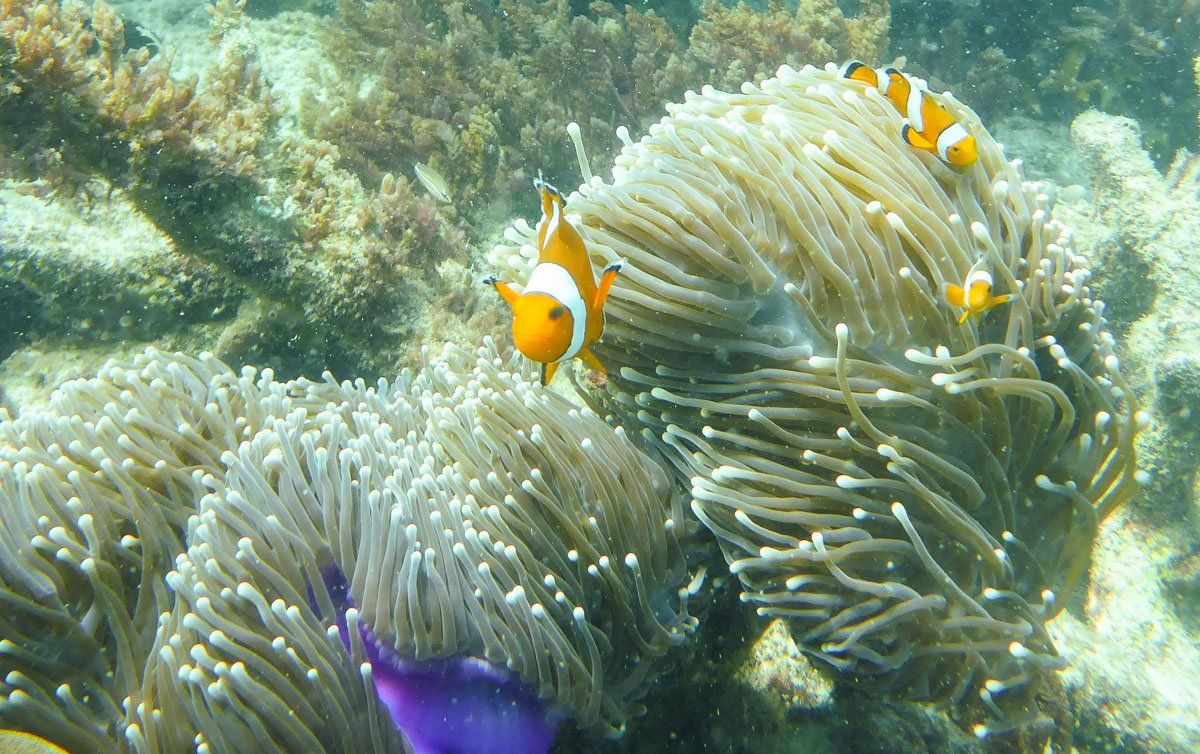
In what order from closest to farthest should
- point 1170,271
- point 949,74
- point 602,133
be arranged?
point 1170,271 → point 602,133 → point 949,74

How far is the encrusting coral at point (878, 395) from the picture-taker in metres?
2.11

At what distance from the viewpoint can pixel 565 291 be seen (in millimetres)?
1834

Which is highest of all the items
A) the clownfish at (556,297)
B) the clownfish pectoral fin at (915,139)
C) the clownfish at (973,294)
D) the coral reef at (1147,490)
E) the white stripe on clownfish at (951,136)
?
the white stripe on clownfish at (951,136)

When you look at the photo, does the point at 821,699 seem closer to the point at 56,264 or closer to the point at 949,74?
the point at 56,264

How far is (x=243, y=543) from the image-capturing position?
82.3 inches

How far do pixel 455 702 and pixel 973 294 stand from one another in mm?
2134

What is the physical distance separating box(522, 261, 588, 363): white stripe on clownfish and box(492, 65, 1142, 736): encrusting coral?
487 millimetres

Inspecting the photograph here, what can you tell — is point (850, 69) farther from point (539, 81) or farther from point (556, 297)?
point (539, 81)

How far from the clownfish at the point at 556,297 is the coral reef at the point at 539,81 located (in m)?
4.08

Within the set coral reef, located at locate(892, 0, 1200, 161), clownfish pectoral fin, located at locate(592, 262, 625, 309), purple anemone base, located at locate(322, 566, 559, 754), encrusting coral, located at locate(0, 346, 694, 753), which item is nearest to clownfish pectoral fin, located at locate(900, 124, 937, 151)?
clownfish pectoral fin, located at locate(592, 262, 625, 309)

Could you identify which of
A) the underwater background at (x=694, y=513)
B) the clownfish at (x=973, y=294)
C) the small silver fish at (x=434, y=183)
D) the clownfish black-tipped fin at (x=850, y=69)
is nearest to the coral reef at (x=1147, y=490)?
the underwater background at (x=694, y=513)

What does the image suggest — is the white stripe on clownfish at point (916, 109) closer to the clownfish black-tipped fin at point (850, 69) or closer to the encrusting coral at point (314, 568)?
the clownfish black-tipped fin at point (850, 69)

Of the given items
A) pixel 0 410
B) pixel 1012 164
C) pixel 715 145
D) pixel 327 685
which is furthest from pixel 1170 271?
pixel 0 410

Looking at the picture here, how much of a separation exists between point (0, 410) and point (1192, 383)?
240 inches
